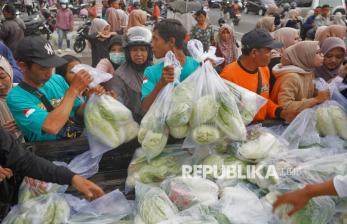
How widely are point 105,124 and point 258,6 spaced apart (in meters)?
21.4

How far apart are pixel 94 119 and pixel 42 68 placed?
36 cm

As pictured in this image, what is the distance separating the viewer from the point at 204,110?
1867mm

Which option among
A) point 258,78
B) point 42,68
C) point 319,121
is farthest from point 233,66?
point 42,68

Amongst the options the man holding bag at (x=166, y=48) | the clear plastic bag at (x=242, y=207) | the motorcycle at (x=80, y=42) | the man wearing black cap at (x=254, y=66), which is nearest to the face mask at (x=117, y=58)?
the man holding bag at (x=166, y=48)

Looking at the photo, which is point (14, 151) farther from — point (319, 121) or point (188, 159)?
point (319, 121)

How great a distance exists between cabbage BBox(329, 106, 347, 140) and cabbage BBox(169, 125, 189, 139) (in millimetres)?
854

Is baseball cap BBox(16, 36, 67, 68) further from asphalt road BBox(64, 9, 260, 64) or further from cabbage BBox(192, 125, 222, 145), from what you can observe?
asphalt road BBox(64, 9, 260, 64)

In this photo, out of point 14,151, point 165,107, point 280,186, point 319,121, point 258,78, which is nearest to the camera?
point 14,151

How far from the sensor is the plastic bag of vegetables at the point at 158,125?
74.6 inches

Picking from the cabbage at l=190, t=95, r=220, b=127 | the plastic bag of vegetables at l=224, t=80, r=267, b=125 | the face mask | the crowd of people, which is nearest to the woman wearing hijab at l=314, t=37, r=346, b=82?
the crowd of people

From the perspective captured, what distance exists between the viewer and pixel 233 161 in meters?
1.93

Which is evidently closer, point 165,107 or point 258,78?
point 165,107

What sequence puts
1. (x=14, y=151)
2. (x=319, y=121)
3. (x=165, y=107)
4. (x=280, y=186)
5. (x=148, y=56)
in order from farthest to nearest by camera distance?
(x=148, y=56)
(x=319, y=121)
(x=165, y=107)
(x=280, y=186)
(x=14, y=151)

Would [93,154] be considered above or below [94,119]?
below
